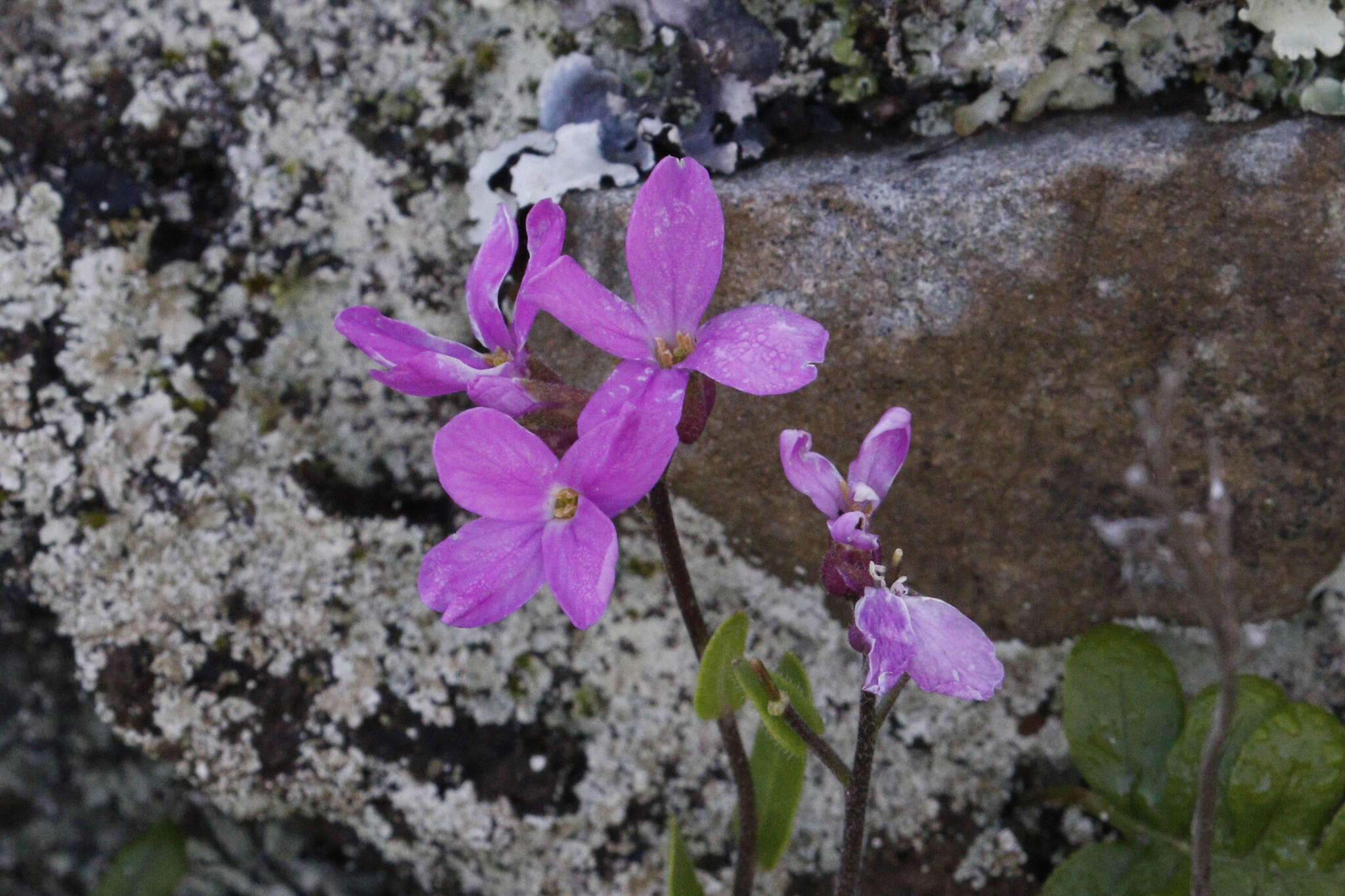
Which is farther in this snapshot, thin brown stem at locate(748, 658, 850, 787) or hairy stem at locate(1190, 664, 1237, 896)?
thin brown stem at locate(748, 658, 850, 787)

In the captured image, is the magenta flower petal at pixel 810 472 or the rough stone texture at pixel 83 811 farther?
the rough stone texture at pixel 83 811

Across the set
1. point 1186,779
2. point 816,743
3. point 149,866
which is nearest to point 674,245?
point 816,743

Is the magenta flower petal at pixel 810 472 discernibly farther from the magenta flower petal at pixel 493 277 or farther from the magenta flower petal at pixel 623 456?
the magenta flower petal at pixel 493 277

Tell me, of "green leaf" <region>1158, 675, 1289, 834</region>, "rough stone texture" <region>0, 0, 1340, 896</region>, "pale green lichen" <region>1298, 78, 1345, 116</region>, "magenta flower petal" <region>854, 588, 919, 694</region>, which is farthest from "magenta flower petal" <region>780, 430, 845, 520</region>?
"pale green lichen" <region>1298, 78, 1345, 116</region>

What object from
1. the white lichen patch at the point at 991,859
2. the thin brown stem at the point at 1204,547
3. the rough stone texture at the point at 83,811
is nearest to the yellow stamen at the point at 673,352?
the thin brown stem at the point at 1204,547

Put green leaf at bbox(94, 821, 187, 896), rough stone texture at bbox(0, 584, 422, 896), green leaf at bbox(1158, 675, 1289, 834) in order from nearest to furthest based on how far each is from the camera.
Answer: green leaf at bbox(1158, 675, 1289, 834) → green leaf at bbox(94, 821, 187, 896) → rough stone texture at bbox(0, 584, 422, 896)

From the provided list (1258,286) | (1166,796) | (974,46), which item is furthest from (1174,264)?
(1166,796)

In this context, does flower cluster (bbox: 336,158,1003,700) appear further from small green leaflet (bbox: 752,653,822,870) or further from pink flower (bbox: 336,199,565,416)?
small green leaflet (bbox: 752,653,822,870)

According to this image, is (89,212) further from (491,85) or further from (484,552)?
(484,552)
